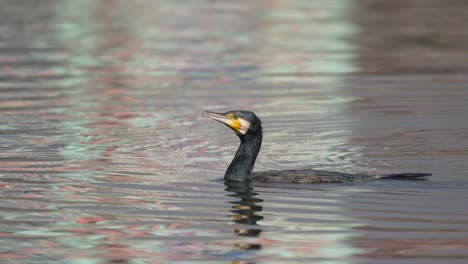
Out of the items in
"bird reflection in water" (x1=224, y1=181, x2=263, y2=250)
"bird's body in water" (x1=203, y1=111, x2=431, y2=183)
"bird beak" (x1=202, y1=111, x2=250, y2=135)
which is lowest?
"bird reflection in water" (x1=224, y1=181, x2=263, y2=250)

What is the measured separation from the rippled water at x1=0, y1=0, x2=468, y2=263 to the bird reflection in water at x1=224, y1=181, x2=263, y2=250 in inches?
0.9

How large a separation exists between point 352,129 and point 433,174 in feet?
11.7

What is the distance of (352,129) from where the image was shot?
1816 cm

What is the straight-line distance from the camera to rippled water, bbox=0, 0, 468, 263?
11570mm

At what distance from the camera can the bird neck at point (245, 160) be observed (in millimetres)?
14586

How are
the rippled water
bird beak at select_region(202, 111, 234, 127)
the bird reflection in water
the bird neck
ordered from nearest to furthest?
the rippled water < the bird reflection in water < bird beak at select_region(202, 111, 234, 127) < the bird neck

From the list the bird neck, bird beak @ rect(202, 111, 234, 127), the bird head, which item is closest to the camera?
bird beak @ rect(202, 111, 234, 127)

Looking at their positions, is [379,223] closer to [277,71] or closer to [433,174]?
[433,174]

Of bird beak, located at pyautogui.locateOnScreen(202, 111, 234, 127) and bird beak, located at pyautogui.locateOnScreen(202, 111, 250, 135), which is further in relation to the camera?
bird beak, located at pyautogui.locateOnScreen(202, 111, 250, 135)

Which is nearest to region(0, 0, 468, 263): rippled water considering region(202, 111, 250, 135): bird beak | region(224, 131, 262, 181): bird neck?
region(224, 131, 262, 181): bird neck

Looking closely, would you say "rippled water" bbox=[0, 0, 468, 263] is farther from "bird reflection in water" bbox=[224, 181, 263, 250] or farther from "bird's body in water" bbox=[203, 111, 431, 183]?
"bird's body in water" bbox=[203, 111, 431, 183]

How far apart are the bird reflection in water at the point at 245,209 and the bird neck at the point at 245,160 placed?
0.34ft

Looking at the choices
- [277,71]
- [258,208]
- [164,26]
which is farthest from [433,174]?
[164,26]

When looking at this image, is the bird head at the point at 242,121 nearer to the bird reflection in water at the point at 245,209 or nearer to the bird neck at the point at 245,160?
the bird neck at the point at 245,160
